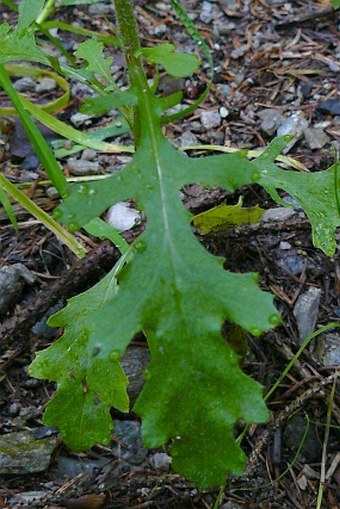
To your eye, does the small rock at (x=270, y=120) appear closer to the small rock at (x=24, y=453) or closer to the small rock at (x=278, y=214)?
the small rock at (x=278, y=214)

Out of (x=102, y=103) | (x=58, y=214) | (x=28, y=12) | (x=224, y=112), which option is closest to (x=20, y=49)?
(x=28, y=12)

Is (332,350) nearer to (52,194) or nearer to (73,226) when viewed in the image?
(73,226)

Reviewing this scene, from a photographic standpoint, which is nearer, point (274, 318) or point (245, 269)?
point (274, 318)

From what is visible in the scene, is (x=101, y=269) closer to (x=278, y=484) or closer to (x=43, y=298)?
(x=43, y=298)

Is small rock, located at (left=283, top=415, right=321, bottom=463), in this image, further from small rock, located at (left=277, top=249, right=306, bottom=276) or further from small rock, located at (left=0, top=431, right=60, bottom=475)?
small rock, located at (left=0, top=431, right=60, bottom=475)

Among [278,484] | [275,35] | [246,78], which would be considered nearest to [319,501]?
[278,484]


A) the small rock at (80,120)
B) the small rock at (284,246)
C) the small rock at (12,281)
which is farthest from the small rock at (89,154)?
the small rock at (284,246)

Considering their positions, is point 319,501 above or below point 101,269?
below
